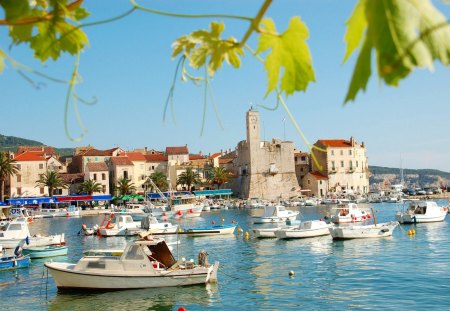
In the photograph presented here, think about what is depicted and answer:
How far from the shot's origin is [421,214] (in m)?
38.4

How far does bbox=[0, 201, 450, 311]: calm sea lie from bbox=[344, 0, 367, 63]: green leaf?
14.1 meters

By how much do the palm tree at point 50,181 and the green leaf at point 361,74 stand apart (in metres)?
75.9

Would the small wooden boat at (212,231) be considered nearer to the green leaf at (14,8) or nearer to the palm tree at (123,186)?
the green leaf at (14,8)

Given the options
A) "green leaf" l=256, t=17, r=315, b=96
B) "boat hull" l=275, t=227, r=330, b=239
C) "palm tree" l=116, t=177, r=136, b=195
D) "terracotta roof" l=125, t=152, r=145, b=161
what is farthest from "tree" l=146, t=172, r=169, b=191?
"green leaf" l=256, t=17, r=315, b=96

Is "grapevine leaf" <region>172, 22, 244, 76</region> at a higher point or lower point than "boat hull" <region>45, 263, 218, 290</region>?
higher

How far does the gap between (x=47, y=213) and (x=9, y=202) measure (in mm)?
6056

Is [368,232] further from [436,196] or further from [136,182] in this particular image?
[436,196]

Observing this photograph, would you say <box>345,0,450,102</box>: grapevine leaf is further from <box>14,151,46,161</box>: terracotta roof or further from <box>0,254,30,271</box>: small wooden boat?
<box>14,151,46,161</box>: terracotta roof

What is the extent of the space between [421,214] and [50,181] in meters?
52.4

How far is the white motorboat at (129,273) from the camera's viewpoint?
16594 millimetres

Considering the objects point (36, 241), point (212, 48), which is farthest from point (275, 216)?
point (212, 48)

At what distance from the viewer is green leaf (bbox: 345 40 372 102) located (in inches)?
19.5

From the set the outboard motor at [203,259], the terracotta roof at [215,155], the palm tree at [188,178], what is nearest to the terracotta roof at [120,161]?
the palm tree at [188,178]

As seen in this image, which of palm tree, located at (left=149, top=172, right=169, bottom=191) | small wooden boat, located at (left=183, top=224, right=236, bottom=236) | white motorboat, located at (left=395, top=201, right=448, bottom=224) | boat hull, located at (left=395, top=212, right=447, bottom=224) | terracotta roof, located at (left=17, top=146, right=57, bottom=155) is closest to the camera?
small wooden boat, located at (left=183, top=224, right=236, bottom=236)
